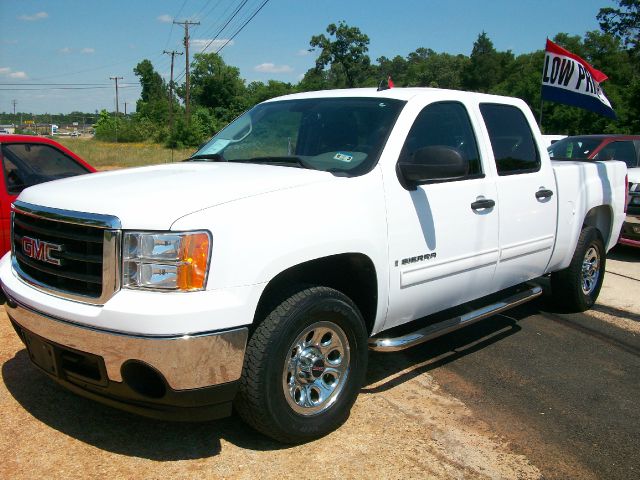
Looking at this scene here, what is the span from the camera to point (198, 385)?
2.73m

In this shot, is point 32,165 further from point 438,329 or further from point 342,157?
point 438,329

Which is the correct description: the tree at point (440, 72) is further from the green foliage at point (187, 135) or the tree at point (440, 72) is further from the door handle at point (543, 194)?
the door handle at point (543, 194)

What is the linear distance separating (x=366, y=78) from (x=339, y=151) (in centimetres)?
8331

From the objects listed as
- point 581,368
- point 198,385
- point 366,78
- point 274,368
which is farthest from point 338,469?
point 366,78

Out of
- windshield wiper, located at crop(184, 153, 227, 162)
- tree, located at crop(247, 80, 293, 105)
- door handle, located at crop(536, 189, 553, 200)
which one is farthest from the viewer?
tree, located at crop(247, 80, 293, 105)

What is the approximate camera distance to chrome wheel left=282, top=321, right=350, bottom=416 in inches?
125

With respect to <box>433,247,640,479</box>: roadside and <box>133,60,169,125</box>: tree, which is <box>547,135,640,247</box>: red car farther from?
<box>133,60,169,125</box>: tree

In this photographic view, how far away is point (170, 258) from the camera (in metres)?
2.68

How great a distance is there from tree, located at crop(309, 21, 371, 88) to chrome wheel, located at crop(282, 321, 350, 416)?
247 ft

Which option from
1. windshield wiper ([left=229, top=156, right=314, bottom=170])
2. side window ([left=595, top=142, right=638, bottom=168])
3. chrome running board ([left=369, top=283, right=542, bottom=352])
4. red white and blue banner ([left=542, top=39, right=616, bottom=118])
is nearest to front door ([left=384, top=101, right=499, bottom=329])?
chrome running board ([left=369, top=283, right=542, bottom=352])

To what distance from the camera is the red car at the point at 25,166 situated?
17.5 ft

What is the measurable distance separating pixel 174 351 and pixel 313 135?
200 cm

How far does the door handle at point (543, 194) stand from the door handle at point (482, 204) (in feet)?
2.25

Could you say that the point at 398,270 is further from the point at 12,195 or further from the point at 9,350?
the point at 12,195
